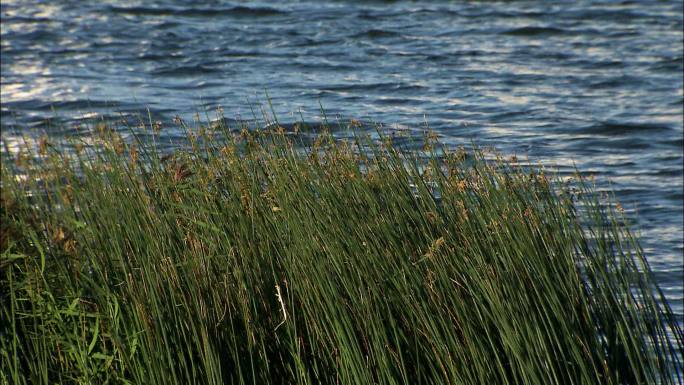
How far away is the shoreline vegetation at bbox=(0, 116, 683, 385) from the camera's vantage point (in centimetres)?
368

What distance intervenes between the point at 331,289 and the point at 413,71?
285 inches

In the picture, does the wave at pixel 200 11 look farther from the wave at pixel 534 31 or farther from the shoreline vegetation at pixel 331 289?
the shoreline vegetation at pixel 331 289

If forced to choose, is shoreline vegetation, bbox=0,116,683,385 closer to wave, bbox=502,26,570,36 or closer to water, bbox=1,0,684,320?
water, bbox=1,0,684,320

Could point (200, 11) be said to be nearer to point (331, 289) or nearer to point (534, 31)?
point (534, 31)

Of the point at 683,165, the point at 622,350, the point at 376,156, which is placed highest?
the point at 376,156

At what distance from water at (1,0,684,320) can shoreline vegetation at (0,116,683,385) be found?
2.67 m

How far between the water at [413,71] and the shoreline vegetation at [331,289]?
267 cm

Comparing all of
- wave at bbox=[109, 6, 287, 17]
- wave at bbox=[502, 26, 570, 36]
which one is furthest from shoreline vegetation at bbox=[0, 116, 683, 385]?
wave at bbox=[109, 6, 287, 17]

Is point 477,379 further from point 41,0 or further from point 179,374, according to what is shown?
point 41,0

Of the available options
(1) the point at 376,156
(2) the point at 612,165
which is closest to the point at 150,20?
(2) the point at 612,165

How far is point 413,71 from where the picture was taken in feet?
35.3

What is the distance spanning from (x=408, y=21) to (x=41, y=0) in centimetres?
507

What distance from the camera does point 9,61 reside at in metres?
11.9

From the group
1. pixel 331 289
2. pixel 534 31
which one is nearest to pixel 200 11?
pixel 534 31
